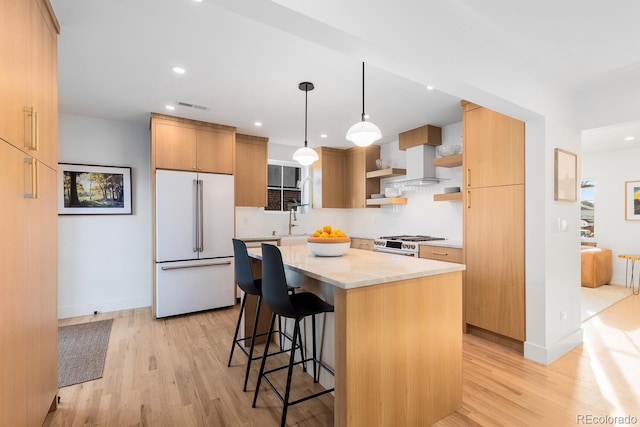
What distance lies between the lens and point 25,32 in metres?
1.42

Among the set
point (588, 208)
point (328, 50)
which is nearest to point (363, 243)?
point (328, 50)

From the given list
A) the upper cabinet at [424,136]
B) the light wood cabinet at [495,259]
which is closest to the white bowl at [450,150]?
the upper cabinet at [424,136]

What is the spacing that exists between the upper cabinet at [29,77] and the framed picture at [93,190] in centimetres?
235

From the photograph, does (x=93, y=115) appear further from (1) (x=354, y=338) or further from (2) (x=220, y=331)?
(1) (x=354, y=338)

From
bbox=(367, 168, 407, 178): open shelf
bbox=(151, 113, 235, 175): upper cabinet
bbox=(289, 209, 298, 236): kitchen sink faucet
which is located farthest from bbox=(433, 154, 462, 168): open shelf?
bbox=(151, 113, 235, 175): upper cabinet

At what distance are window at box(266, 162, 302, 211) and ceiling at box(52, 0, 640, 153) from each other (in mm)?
2087

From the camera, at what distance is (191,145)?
13.3 ft

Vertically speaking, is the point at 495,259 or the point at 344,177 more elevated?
the point at 344,177

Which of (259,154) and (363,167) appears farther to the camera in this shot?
(363,167)

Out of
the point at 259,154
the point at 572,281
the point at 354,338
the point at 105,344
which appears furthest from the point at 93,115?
the point at 572,281

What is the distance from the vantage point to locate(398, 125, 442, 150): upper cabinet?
13.9 ft

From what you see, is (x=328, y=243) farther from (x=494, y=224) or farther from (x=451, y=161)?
(x=451, y=161)

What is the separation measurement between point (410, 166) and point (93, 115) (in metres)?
4.19

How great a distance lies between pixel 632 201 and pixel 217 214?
6.92m
